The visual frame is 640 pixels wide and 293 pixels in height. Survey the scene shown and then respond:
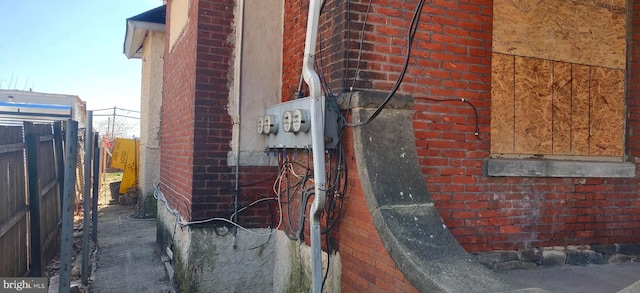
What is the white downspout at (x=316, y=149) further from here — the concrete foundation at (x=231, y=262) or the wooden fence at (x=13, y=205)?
the wooden fence at (x=13, y=205)

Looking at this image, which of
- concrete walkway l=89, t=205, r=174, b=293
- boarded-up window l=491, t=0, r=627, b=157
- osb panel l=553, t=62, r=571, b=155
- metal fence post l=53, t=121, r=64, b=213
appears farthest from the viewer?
metal fence post l=53, t=121, r=64, b=213

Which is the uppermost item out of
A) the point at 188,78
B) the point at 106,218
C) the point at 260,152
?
the point at 188,78

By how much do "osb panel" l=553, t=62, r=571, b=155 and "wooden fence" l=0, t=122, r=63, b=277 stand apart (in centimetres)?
545

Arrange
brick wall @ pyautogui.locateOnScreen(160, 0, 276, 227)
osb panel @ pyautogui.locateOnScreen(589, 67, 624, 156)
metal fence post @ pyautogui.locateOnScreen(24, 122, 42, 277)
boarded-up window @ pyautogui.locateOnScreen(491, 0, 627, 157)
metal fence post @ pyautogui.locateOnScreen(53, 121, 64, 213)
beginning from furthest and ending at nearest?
metal fence post @ pyautogui.locateOnScreen(53, 121, 64, 213) < metal fence post @ pyautogui.locateOnScreen(24, 122, 42, 277) < brick wall @ pyautogui.locateOnScreen(160, 0, 276, 227) < osb panel @ pyautogui.locateOnScreen(589, 67, 624, 156) < boarded-up window @ pyautogui.locateOnScreen(491, 0, 627, 157)

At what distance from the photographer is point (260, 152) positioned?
5.28 meters

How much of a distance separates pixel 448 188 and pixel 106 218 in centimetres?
921

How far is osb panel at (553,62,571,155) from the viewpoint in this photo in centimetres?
444

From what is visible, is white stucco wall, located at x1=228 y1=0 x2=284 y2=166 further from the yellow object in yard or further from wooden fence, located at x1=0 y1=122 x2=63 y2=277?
the yellow object in yard

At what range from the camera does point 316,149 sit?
3.63 meters

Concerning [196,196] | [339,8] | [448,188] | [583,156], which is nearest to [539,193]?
[583,156]

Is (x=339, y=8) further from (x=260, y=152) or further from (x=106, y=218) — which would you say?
(x=106, y=218)

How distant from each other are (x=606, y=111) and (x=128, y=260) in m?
6.19

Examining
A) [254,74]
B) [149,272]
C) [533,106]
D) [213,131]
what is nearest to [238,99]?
[254,74]

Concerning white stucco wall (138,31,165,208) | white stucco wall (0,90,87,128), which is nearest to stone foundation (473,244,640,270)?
white stucco wall (138,31,165,208)
